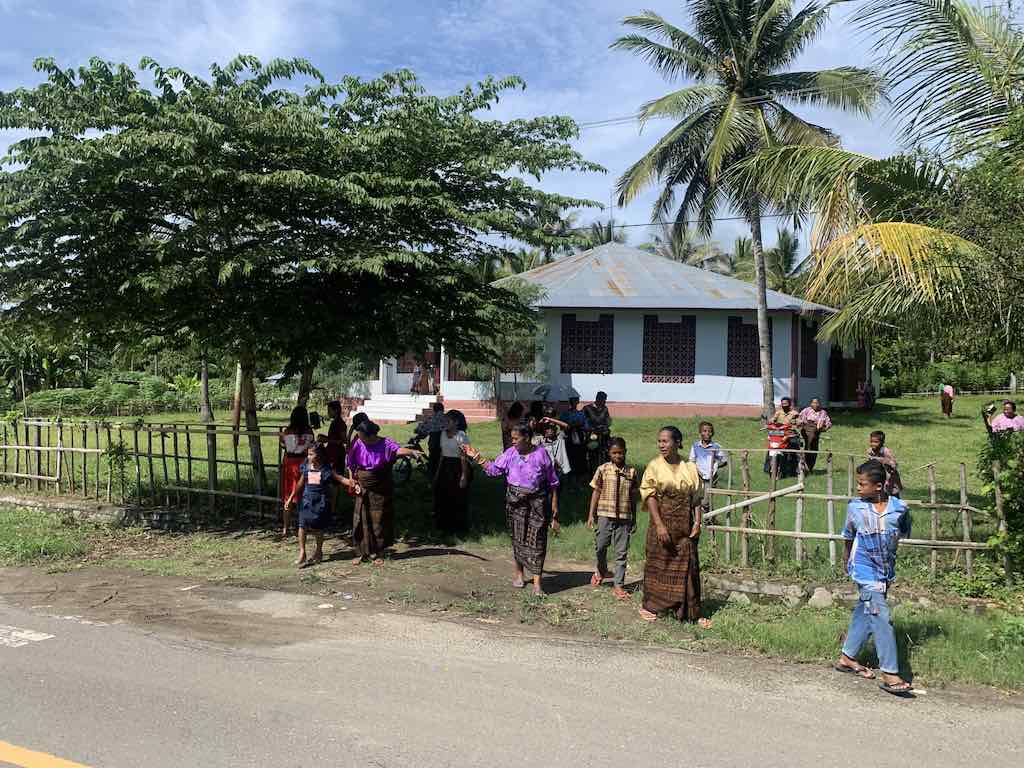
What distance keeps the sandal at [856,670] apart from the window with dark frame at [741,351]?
1998 cm

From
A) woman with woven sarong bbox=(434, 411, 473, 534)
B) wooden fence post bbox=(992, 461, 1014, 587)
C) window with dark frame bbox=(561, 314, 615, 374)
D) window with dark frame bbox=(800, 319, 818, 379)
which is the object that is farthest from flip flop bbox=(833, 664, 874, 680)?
window with dark frame bbox=(800, 319, 818, 379)

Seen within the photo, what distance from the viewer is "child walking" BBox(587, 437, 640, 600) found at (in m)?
8.12

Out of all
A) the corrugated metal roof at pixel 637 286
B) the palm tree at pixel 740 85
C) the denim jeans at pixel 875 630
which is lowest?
the denim jeans at pixel 875 630

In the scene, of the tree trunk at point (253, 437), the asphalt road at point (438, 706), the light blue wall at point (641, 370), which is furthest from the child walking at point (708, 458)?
the light blue wall at point (641, 370)

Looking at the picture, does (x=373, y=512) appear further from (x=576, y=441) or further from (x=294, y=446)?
(x=576, y=441)

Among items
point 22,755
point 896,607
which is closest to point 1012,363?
point 896,607

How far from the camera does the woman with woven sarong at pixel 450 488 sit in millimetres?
10164

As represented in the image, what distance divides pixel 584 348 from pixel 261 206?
1651cm

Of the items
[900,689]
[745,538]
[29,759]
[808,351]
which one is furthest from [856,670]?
[808,351]

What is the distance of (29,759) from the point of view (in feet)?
13.9

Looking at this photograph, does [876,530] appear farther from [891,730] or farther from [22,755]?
[22,755]

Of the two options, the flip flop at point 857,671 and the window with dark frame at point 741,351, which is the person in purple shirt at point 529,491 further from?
the window with dark frame at point 741,351

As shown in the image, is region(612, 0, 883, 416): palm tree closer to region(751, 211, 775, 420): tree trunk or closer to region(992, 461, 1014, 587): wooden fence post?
region(751, 211, 775, 420): tree trunk

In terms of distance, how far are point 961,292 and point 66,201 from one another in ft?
28.8
